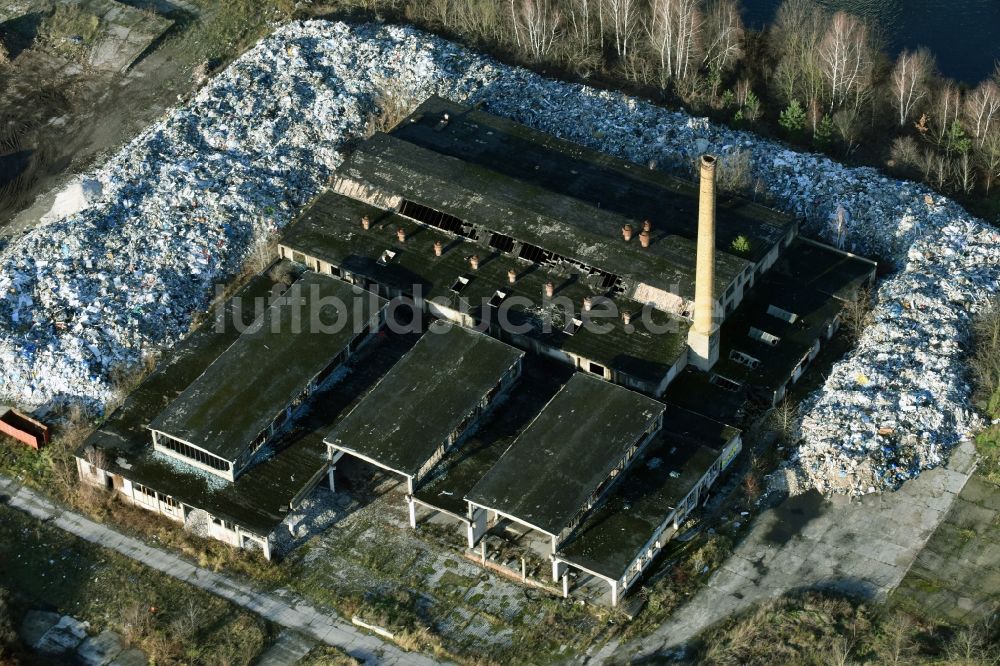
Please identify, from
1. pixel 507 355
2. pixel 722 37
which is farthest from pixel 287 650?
pixel 722 37

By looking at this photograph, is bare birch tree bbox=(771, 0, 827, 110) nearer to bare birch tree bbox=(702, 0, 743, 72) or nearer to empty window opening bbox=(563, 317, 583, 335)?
bare birch tree bbox=(702, 0, 743, 72)

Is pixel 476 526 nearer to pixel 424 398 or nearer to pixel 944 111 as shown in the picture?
pixel 424 398

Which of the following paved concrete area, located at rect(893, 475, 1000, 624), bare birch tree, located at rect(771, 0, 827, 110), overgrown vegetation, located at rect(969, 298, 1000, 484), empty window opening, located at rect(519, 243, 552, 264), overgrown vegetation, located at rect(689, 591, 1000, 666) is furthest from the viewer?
bare birch tree, located at rect(771, 0, 827, 110)

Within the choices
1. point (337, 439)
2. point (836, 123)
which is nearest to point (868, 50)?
point (836, 123)

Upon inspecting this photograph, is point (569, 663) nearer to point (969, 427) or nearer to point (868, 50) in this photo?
point (969, 427)

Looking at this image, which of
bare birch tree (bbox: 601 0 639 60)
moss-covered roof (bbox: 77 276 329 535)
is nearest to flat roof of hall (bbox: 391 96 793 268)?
bare birch tree (bbox: 601 0 639 60)
